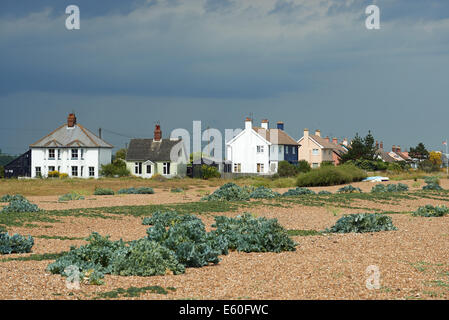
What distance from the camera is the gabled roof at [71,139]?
64250mm

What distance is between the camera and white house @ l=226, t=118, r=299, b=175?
69438 millimetres

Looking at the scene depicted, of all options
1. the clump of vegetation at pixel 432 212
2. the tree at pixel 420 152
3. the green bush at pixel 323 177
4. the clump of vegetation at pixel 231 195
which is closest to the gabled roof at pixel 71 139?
the green bush at pixel 323 177

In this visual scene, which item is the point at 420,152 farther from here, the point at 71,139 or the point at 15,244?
the point at 15,244

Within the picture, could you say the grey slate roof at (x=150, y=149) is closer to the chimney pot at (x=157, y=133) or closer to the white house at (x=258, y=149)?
the chimney pot at (x=157, y=133)

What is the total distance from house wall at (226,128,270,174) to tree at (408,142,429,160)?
1934 inches

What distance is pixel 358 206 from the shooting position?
80.4ft

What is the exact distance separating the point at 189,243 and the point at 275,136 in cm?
6130

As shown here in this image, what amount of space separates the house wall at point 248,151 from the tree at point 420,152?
49115mm

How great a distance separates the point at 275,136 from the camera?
71.4m

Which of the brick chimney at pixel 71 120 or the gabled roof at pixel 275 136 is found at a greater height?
the brick chimney at pixel 71 120

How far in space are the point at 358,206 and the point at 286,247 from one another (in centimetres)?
1280

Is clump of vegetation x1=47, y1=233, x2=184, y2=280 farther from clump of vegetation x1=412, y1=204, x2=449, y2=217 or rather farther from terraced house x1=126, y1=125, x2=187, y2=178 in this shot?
terraced house x1=126, y1=125, x2=187, y2=178

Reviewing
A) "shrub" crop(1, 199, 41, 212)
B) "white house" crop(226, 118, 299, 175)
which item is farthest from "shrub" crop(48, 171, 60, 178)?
"shrub" crop(1, 199, 41, 212)
